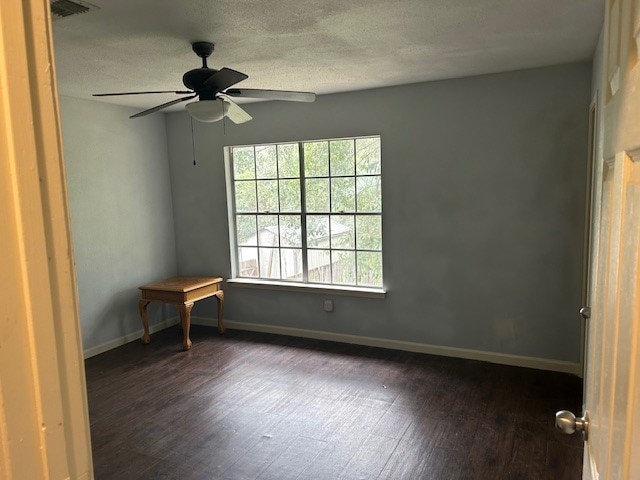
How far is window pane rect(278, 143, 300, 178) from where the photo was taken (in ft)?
15.5

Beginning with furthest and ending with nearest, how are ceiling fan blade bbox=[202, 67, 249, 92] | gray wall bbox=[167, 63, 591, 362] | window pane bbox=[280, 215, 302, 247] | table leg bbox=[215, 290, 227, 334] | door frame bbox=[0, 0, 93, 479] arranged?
table leg bbox=[215, 290, 227, 334] < window pane bbox=[280, 215, 302, 247] < gray wall bbox=[167, 63, 591, 362] < ceiling fan blade bbox=[202, 67, 249, 92] < door frame bbox=[0, 0, 93, 479]

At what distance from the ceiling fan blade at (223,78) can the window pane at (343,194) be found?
204cm

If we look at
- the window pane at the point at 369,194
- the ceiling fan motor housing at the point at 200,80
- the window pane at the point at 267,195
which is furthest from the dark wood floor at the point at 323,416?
the ceiling fan motor housing at the point at 200,80

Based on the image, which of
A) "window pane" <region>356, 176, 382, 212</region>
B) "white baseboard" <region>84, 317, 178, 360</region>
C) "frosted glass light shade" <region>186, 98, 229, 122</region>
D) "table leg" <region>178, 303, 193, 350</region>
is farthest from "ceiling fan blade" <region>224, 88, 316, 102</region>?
"white baseboard" <region>84, 317, 178, 360</region>

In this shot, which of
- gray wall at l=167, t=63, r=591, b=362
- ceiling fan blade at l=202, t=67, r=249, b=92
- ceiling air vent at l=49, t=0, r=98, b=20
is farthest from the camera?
gray wall at l=167, t=63, r=591, b=362

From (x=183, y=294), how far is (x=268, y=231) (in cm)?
110

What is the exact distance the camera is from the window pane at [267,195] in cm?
489

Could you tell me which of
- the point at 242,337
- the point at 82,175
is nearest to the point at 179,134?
the point at 82,175

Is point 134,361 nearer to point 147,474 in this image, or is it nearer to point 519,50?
point 147,474

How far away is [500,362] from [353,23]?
2983mm

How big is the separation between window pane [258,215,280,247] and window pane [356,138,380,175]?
109 centimetres

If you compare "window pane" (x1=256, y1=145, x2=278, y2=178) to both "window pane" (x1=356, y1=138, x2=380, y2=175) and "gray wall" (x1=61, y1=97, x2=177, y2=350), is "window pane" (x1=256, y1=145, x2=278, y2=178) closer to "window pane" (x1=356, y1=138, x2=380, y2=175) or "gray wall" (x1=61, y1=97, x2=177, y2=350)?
"window pane" (x1=356, y1=138, x2=380, y2=175)

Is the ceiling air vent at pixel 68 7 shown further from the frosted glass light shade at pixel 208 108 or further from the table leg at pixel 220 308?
the table leg at pixel 220 308

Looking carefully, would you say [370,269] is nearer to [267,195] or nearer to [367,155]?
[367,155]
